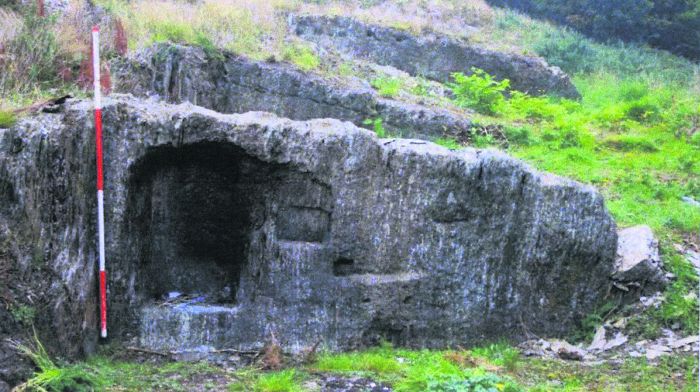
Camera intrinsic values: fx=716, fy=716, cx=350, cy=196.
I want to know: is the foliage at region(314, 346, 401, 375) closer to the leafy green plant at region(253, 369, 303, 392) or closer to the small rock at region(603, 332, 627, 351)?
the leafy green plant at region(253, 369, 303, 392)

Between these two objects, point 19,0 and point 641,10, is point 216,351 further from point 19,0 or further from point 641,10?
point 641,10

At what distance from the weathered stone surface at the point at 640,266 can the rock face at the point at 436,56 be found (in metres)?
10.0

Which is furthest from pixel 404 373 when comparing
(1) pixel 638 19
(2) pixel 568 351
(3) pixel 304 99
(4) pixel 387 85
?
(1) pixel 638 19

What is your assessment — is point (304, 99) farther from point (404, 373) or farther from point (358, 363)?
point (404, 373)

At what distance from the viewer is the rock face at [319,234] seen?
23.3ft

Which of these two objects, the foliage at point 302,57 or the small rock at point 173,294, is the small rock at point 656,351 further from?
the foliage at point 302,57

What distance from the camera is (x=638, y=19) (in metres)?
16.8

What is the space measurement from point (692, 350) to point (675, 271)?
144cm

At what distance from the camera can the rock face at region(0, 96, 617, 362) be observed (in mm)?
7098

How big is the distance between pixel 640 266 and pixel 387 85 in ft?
23.5

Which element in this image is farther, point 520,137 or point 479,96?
point 479,96

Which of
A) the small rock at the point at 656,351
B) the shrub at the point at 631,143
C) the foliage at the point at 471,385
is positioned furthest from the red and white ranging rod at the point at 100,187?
the shrub at the point at 631,143

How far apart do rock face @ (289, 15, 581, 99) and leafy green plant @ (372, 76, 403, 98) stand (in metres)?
2.99

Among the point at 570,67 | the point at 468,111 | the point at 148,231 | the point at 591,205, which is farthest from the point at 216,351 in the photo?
the point at 570,67
